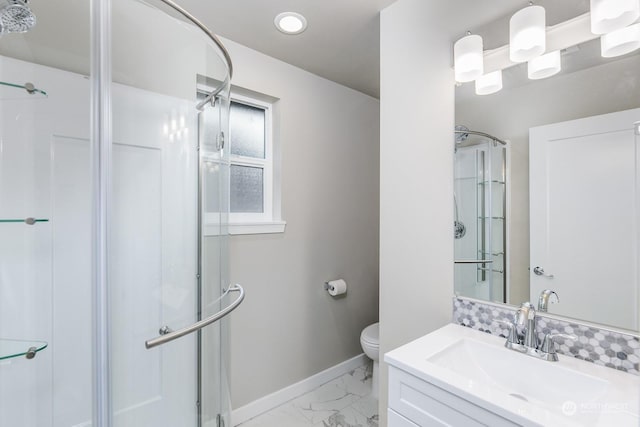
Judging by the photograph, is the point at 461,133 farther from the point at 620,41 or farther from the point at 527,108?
the point at 620,41

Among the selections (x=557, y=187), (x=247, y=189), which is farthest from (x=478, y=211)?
(x=247, y=189)

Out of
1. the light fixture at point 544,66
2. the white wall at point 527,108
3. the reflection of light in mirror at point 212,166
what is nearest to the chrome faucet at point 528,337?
the white wall at point 527,108

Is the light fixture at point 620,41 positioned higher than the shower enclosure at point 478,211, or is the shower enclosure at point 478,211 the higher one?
the light fixture at point 620,41

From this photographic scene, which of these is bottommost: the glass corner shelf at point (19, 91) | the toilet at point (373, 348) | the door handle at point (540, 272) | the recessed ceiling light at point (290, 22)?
the toilet at point (373, 348)

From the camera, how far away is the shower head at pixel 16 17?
0.92 metres

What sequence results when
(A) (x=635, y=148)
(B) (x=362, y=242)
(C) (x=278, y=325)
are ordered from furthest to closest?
(B) (x=362, y=242), (C) (x=278, y=325), (A) (x=635, y=148)

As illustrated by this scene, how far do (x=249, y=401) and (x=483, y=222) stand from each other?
1.77 meters

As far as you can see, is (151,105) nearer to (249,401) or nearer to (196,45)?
(196,45)

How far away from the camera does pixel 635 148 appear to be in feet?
3.00

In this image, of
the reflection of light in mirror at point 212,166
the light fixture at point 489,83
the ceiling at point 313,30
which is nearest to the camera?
the light fixture at point 489,83

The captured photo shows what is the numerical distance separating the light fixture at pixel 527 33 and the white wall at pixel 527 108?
114mm

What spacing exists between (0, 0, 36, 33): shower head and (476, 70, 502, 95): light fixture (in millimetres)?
1623

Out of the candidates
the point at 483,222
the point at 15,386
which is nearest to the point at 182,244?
the point at 15,386

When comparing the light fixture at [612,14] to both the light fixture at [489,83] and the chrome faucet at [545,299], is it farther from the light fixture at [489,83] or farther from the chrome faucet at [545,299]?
the chrome faucet at [545,299]
